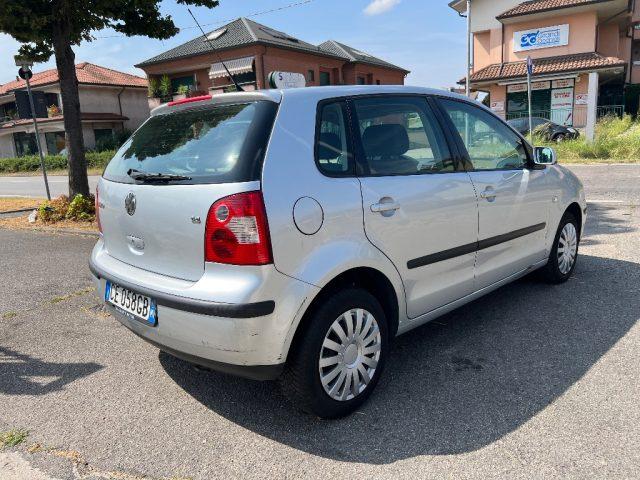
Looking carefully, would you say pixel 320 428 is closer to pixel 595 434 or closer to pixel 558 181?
pixel 595 434

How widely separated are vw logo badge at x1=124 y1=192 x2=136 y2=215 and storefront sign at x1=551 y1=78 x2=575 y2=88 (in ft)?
93.8

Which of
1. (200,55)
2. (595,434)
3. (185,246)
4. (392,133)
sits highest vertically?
(200,55)

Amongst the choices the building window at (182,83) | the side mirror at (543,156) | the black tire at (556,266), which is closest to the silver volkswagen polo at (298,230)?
the side mirror at (543,156)

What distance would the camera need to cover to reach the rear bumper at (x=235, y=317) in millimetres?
2408

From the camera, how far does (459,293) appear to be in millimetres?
3531

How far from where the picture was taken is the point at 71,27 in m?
8.95

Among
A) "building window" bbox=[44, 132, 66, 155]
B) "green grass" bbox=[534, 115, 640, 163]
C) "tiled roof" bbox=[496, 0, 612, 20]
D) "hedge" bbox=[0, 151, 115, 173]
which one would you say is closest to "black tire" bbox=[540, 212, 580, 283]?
"green grass" bbox=[534, 115, 640, 163]

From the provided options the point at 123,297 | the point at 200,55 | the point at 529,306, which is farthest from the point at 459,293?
the point at 200,55

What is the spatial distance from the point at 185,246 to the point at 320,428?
119 cm

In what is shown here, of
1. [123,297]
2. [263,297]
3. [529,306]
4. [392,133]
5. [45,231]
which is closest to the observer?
[263,297]

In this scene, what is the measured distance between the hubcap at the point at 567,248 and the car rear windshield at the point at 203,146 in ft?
10.5

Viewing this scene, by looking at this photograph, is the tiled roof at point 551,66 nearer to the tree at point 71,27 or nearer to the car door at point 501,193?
the tree at point 71,27

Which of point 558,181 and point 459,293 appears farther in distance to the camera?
point 558,181

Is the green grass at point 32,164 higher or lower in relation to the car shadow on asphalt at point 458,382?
higher
